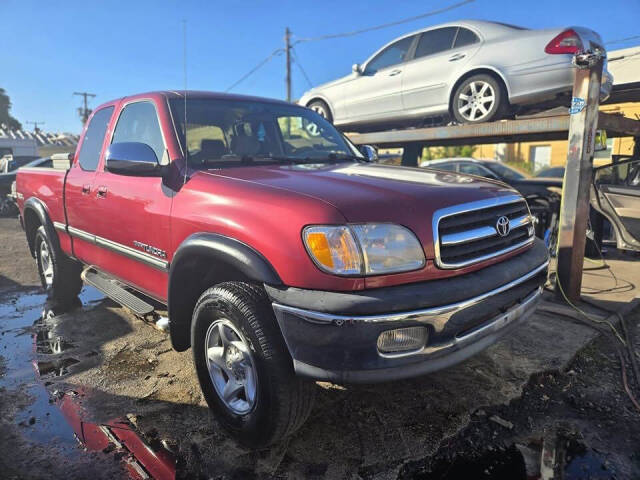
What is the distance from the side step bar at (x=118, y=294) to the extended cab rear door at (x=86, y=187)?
0.16 meters

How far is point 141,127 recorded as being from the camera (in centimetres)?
324

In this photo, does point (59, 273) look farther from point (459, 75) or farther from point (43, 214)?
point (459, 75)

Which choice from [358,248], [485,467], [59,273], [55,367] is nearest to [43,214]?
[59,273]

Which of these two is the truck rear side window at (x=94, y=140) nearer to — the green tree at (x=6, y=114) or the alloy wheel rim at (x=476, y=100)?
the alloy wheel rim at (x=476, y=100)

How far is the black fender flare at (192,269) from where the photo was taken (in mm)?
2043

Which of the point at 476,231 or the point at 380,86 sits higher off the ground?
the point at 380,86

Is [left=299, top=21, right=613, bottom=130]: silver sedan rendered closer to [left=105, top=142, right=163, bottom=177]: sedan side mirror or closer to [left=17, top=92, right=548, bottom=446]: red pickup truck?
[left=17, top=92, right=548, bottom=446]: red pickup truck

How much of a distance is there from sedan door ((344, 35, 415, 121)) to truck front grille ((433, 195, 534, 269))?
4275mm

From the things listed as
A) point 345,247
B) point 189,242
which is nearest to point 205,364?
point 189,242

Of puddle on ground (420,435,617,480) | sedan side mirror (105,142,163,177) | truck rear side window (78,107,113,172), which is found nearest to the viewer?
puddle on ground (420,435,617,480)

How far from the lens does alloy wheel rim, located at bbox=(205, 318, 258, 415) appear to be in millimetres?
2238

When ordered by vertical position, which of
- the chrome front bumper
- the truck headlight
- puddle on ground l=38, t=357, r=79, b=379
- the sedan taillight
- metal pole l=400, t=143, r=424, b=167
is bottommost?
puddle on ground l=38, t=357, r=79, b=379

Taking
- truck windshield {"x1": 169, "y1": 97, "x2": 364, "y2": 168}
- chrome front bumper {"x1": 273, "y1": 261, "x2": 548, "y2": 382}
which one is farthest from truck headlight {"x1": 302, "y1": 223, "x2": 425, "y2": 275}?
truck windshield {"x1": 169, "y1": 97, "x2": 364, "y2": 168}

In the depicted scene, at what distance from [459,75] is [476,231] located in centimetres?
400
